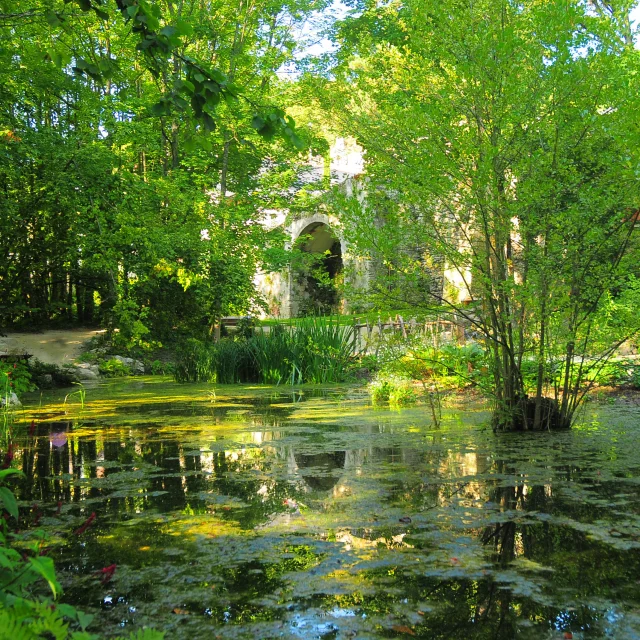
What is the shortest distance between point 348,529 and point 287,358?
6851mm

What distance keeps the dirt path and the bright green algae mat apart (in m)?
8.20

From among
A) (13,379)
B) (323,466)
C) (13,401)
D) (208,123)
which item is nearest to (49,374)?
(13,379)

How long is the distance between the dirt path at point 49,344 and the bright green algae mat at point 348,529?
8203mm

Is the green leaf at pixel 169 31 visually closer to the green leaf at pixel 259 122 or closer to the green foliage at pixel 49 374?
the green leaf at pixel 259 122

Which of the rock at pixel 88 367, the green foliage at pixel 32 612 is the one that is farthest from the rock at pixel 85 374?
the green foliage at pixel 32 612

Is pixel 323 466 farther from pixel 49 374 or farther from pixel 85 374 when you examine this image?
pixel 85 374

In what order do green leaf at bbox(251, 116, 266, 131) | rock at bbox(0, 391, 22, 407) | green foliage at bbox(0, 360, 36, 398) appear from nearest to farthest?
green leaf at bbox(251, 116, 266, 131), green foliage at bbox(0, 360, 36, 398), rock at bbox(0, 391, 22, 407)

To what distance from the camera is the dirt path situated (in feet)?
41.7

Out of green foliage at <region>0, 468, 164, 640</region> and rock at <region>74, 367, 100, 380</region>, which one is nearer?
green foliage at <region>0, 468, 164, 640</region>

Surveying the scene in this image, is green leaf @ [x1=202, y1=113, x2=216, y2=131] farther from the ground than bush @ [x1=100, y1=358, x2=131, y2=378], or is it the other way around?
green leaf @ [x1=202, y1=113, x2=216, y2=131]

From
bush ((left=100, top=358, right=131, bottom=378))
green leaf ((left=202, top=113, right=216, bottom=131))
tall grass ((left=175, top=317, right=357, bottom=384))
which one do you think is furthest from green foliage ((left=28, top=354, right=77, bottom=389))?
green leaf ((left=202, top=113, right=216, bottom=131))

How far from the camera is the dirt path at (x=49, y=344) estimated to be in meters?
12.7

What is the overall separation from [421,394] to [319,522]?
4.94 meters

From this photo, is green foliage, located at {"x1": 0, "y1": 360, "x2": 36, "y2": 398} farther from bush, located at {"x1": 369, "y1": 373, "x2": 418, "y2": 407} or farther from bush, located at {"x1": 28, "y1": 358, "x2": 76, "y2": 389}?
bush, located at {"x1": 369, "y1": 373, "x2": 418, "y2": 407}
